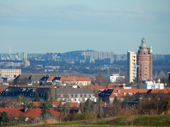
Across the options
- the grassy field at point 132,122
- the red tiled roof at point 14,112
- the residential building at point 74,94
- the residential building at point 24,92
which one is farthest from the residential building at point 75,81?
the grassy field at point 132,122

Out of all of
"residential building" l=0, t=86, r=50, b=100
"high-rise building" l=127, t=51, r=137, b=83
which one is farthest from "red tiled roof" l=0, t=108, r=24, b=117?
"high-rise building" l=127, t=51, r=137, b=83

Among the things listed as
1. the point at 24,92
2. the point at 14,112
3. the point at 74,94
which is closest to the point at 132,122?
the point at 14,112

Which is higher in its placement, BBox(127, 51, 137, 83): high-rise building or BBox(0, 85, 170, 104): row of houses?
BBox(127, 51, 137, 83): high-rise building

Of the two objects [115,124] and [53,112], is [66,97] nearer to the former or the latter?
[53,112]

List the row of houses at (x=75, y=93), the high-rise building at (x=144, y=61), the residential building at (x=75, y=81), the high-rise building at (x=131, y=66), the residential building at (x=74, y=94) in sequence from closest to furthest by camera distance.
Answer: the row of houses at (x=75, y=93)
the residential building at (x=74, y=94)
the residential building at (x=75, y=81)
the high-rise building at (x=131, y=66)
the high-rise building at (x=144, y=61)

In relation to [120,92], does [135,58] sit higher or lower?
higher

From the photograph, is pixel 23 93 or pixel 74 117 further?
pixel 23 93

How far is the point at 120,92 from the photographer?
59.3 meters

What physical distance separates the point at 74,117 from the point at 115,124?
9.54 meters

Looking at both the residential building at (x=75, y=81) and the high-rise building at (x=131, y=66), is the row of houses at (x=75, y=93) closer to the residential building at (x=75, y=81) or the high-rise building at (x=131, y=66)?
the residential building at (x=75, y=81)

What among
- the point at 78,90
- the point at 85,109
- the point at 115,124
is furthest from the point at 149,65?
the point at 115,124

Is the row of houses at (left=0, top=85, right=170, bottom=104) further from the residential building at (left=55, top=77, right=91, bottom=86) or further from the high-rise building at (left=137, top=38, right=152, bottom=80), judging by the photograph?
the high-rise building at (left=137, top=38, right=152, bottom=80)

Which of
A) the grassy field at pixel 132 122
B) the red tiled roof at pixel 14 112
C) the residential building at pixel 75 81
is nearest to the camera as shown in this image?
the grassy field at pixel 132 122

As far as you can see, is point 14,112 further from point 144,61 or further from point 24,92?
point 144,61
